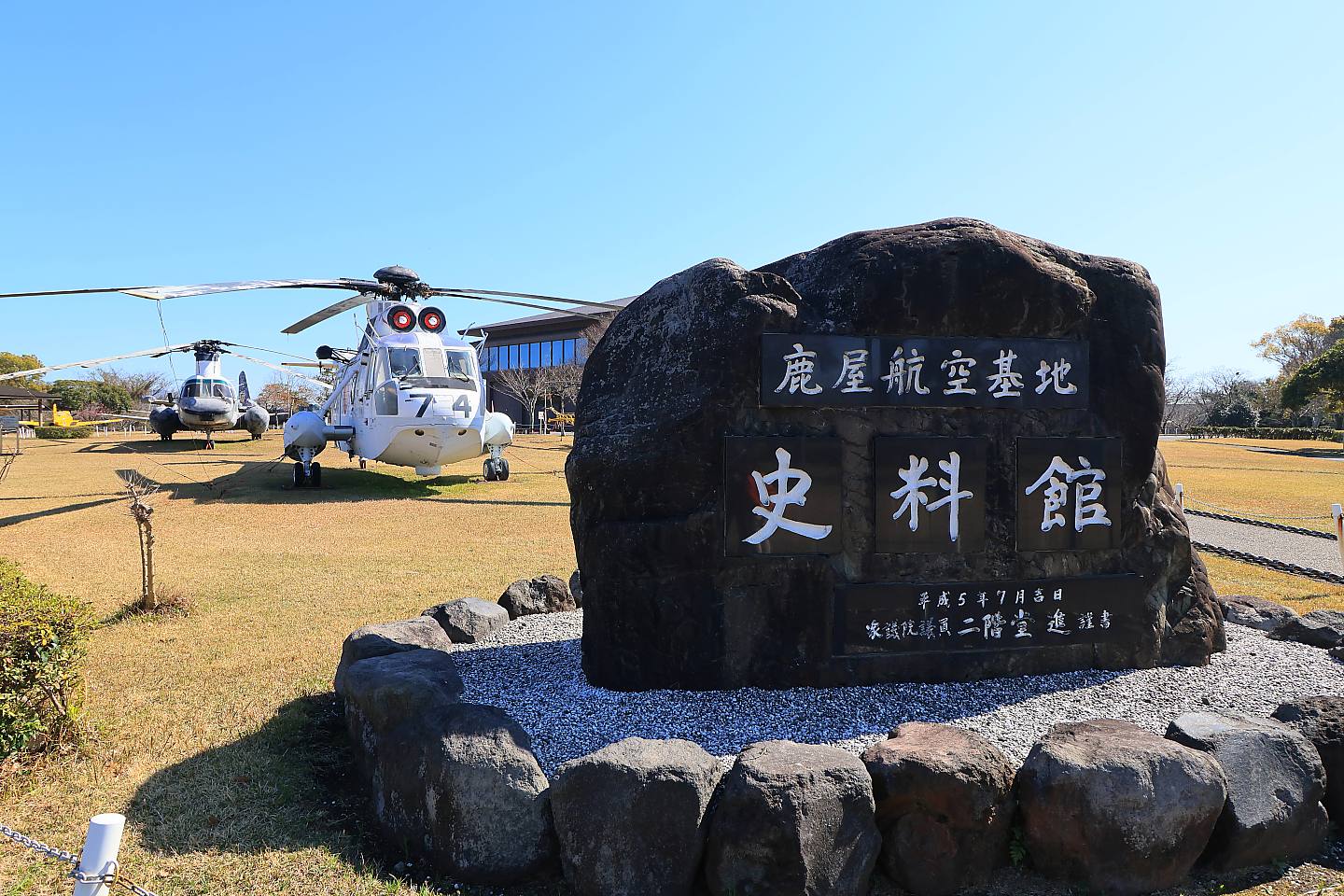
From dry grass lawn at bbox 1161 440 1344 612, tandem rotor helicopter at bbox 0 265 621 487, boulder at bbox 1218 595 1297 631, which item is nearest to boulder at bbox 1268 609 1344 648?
boulder at bbox 1218 595 1297 631

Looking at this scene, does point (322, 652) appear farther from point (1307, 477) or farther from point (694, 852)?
point (1307, 477)

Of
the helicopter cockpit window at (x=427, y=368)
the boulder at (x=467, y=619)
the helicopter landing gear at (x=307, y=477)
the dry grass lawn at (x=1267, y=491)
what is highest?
the helicopter cockpit window at (x=427, y=368)

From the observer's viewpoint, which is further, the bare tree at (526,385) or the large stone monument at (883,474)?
the bare tree at (526,385)

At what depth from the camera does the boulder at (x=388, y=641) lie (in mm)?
4879

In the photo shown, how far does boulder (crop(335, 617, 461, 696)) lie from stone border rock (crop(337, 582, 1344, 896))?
55.2 inches

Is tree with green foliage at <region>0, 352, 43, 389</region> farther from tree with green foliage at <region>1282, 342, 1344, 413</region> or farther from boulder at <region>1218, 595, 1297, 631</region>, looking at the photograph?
tree with green foliage at <region>1282, 342, 1344, 413</region>

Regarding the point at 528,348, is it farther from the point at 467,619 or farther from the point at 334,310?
the point at 467,619

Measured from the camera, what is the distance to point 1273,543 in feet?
36.4

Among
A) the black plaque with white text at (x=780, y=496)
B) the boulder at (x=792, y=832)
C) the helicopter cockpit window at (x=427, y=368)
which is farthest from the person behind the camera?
the helicopter cockpit window at (x=427, y=368)

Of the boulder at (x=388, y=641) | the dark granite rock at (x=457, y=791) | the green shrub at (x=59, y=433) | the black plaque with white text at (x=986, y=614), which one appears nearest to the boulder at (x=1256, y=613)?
the black plaque with white text at (x=986, y=614)

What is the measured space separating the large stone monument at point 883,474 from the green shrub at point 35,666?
277 centimetres

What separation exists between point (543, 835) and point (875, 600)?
2.26m

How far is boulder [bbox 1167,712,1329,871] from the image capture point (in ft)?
11.0

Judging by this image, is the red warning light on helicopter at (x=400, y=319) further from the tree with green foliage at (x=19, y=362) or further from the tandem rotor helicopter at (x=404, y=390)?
the tree with green foliage at (x=19, y=362)
